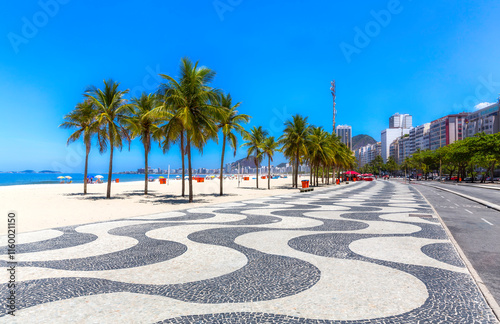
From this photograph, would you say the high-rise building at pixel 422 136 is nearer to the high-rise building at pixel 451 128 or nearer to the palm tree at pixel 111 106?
the high-rise building at pixel 451 128

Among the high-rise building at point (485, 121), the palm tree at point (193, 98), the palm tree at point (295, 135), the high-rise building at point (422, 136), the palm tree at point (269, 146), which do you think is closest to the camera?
the palm tree at point (193, 98)

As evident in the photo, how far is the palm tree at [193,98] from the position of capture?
17.5 m

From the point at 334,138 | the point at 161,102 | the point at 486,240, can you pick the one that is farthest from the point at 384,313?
the point at 334,138

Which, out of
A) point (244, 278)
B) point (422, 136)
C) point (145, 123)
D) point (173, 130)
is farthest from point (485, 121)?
point (244, 278)

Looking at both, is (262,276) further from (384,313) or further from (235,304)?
(384,313)

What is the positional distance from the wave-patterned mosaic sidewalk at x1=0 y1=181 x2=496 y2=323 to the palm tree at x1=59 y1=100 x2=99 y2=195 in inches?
627

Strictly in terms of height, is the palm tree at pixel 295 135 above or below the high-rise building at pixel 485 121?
below

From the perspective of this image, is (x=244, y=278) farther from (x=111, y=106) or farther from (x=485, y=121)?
(x=485, y=121)

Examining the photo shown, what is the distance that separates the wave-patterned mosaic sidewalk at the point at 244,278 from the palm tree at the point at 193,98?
1075 centimetres

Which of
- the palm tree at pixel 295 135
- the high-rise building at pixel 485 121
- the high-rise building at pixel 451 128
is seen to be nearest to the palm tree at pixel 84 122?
the palm tree at pixel 295 135

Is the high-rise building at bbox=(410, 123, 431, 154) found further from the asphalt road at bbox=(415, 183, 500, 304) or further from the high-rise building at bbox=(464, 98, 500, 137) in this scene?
the asphalt road at bbox=(415, 183, 500, 304)

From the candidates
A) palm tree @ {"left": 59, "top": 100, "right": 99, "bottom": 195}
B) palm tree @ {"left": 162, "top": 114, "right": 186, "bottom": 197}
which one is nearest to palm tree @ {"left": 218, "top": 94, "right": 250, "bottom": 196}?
palm tree @ {"left": 162, "top": 114, "right": 186, "bottom": 197}

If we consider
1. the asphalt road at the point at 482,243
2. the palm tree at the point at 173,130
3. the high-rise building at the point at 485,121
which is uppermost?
the high-rise building at the point at 485,121

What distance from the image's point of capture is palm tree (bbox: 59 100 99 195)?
2162 cm
